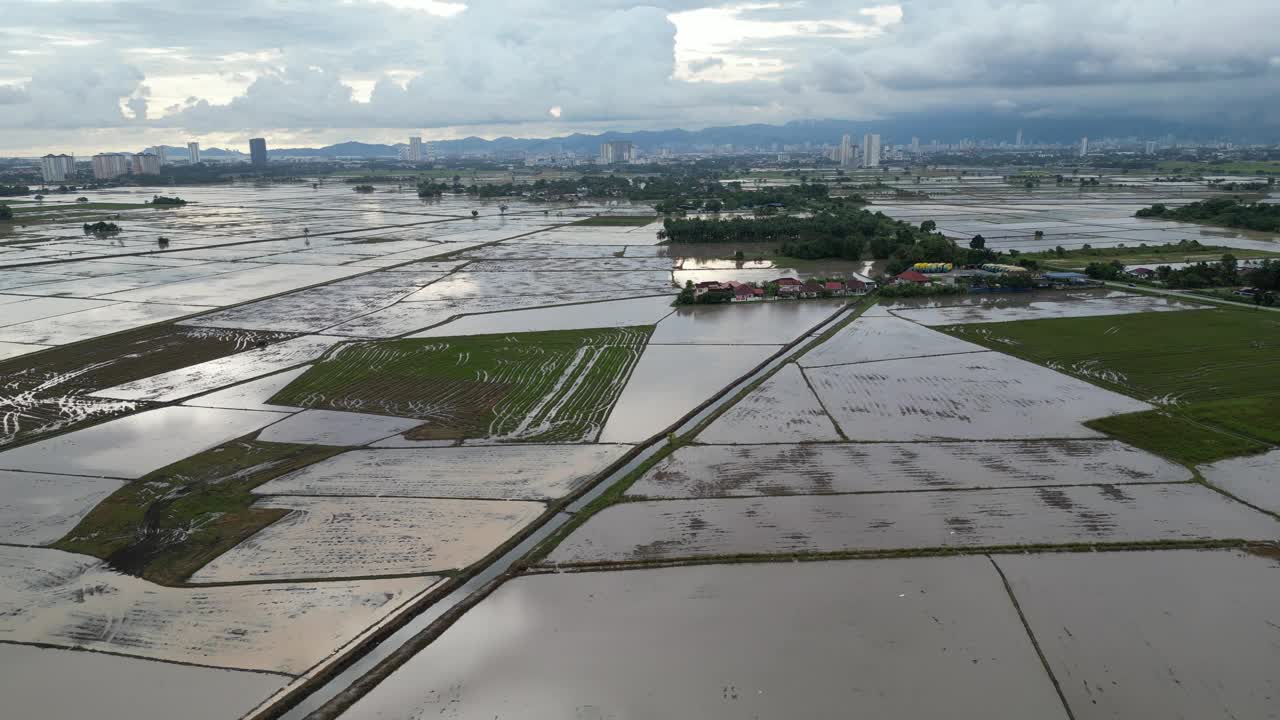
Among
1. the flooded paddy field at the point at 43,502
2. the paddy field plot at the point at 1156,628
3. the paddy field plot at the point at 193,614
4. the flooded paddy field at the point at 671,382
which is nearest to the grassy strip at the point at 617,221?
the flooded paddy field at the point at 671,382

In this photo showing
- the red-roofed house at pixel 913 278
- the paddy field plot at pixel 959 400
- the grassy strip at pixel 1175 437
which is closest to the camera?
the grassy strip at pixel 1175 437

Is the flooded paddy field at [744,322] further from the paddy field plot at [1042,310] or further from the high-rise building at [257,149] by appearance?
the high-rise building at [257,149]

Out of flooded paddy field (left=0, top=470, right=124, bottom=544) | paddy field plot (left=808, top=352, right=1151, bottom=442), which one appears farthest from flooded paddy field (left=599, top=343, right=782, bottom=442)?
flooded paddy field (left=0, top=470, right=124, bottom=544)

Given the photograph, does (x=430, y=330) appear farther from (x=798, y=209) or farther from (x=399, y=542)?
(x=798, y=209)

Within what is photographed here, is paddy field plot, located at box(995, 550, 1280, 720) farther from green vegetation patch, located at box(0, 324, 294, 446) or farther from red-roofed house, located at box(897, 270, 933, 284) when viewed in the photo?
red-roofed house, located at box(897, 270, 933, 284)

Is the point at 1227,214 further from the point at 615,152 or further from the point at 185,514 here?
the point at 615,152

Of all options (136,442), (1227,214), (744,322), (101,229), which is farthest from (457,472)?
(1227,214)
